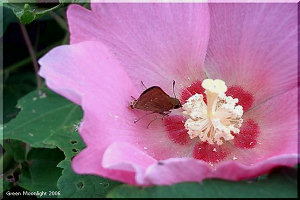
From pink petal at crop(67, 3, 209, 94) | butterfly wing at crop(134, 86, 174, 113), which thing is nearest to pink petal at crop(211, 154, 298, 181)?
butterfly wing at crop(134, 86, 174, 113)

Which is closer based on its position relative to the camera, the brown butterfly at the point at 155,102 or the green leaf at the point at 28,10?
the brown butterfly at the point at 155,102

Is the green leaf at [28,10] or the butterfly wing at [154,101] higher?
the green leaf at [28,10]

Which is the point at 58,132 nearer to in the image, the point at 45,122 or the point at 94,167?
the point at 45,122

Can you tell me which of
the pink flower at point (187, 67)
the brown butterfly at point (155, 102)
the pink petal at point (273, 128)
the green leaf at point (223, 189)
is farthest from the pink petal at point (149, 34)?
the green leaf at point (223, 189)

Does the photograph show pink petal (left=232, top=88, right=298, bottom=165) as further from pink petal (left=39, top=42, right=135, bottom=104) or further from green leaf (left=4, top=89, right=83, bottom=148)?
green leaf (left=4, top=89, right=83, bottom=148)

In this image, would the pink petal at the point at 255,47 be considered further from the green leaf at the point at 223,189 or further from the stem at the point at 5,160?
the stem at the point at 5,160

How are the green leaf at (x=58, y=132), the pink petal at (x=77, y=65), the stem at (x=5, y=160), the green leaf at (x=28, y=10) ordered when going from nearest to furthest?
the pink petal at (x=77, y=65)
the green leaf at (x=58, y=132)
the green leaf at (x=28, y=10)
the stem at (x=5, y=160)
